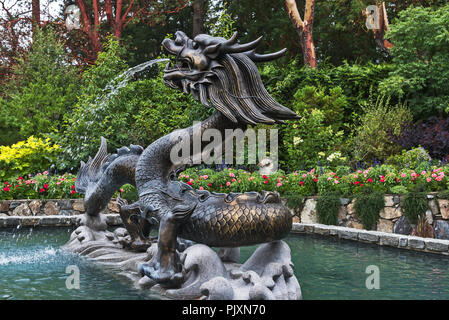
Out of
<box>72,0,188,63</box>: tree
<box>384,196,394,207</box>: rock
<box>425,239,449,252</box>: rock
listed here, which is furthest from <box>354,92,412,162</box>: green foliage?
<box>72,0,188,63</box>: tree

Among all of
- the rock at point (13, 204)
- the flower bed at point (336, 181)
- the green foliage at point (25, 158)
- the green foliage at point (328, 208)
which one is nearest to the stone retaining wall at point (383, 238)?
the green foliage at point (328, 208)

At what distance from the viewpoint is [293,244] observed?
6.07 metres

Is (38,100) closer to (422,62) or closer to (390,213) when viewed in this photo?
(390,213)

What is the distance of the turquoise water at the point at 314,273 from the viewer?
3711mm

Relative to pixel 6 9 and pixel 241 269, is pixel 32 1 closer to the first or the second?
pixel 6 9

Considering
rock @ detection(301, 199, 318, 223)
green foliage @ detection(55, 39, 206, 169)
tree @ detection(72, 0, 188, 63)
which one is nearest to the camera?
rock @ detection(301, 199, 318, 223)

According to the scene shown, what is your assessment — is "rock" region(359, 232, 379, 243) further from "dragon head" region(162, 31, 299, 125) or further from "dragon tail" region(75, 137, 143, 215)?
"dragon tail" region(75, 137, 143, 215)

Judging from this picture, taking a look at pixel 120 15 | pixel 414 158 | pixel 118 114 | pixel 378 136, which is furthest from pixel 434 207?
pixel 120 15

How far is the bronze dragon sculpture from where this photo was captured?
3646 mm

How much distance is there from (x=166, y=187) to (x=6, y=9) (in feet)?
64.1

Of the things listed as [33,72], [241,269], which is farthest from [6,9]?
[241,269]

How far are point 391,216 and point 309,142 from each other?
3.97m

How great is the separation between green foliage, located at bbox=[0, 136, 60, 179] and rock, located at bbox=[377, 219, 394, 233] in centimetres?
764

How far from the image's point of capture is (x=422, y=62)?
11953 millimetres
